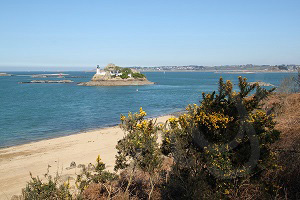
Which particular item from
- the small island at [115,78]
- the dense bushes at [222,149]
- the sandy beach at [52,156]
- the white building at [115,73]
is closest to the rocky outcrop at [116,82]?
the small island at [115,78]

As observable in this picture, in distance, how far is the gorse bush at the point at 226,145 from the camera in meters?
5.80

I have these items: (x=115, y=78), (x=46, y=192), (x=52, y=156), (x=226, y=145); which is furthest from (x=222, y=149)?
(x=115, y=78)

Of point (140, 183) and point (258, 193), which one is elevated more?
point (258, 193)

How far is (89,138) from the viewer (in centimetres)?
2580

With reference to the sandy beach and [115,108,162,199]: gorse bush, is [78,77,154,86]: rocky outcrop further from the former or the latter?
[115,108,162,199]: gorse bush

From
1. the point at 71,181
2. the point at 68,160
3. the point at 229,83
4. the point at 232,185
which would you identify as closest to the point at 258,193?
the point at 232,185

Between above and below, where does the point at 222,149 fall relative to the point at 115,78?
above

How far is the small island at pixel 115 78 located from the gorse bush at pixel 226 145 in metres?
108

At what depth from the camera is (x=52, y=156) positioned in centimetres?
1994

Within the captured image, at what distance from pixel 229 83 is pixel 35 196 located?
216 inches

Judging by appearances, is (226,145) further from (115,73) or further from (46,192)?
(115,73)

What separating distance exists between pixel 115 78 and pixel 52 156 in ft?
332

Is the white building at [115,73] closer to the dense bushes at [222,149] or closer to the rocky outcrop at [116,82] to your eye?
the rocky outcrop at [116,82]

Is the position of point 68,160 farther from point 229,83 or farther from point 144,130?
point 229,83
